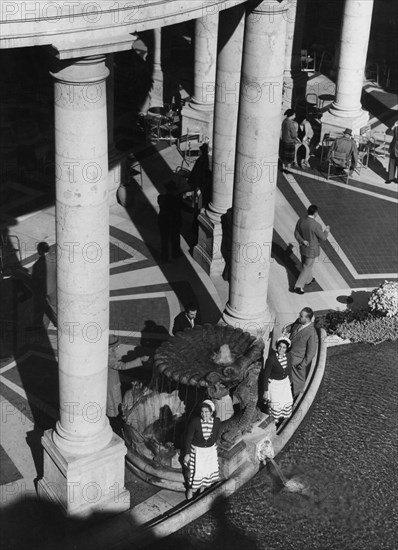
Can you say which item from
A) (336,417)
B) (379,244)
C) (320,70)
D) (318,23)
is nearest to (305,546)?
(336,417)

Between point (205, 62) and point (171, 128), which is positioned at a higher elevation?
point (205, 62)

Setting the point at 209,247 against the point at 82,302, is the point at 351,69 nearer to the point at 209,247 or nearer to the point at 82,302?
the point at 209,247

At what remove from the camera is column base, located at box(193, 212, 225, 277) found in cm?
2550

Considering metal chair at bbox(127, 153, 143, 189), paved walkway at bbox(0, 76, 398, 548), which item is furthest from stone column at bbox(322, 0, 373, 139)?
metal chair at bbox(127, 153, 143, 189)

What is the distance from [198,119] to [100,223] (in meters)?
16.2

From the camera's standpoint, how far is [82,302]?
661 inches

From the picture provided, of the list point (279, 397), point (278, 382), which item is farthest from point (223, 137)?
point (279, 397)

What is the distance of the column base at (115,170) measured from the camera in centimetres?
2889

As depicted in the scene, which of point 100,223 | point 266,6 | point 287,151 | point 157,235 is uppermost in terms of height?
point 266,6

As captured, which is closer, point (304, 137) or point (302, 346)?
point (302, 346)

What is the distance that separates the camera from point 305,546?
18359mm

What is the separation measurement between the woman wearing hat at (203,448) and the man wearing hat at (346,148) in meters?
13.4

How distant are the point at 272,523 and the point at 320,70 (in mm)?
23839

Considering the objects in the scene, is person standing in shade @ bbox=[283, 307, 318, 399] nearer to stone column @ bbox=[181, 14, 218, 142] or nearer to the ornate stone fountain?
the ornate stone fountain
